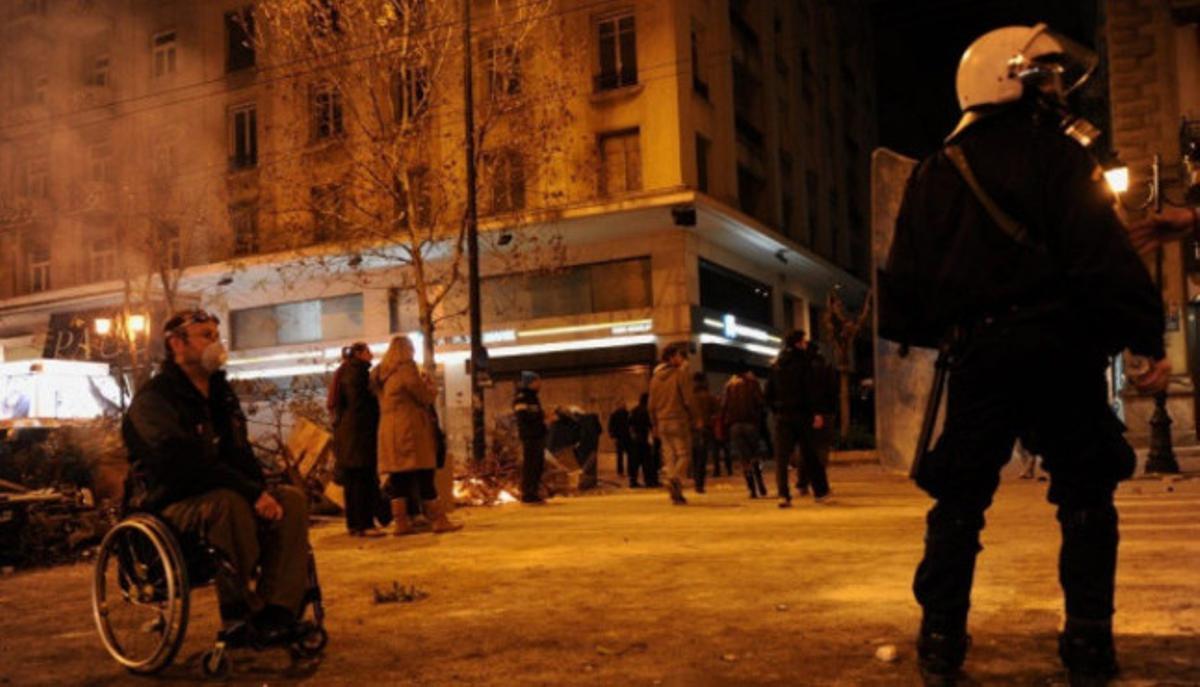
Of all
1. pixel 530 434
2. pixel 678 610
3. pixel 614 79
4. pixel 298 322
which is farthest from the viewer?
pixel 298 322

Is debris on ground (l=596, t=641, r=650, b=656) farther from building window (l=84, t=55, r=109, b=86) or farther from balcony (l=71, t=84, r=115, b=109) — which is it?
building window (l=84, t=55, r=109, b=86)

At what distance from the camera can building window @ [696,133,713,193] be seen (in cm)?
2545

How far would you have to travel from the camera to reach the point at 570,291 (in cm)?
2606

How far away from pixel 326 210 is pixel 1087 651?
60.5ft

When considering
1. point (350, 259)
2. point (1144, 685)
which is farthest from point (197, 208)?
point (1144, 685)

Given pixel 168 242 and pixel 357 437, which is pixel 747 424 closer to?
pixel 357 437

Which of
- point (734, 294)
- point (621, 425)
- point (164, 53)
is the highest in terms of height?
point (164, 53)

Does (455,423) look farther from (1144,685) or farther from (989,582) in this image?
(1144,685)

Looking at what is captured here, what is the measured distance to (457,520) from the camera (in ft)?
35.4

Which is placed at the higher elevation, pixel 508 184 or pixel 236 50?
pixel 236 50

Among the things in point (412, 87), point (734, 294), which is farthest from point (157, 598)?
point (734, 294)

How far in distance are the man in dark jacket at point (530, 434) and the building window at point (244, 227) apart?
57.5 feet

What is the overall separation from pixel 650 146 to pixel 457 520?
49.5 feet

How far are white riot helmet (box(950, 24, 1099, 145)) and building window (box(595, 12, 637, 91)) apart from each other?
22.1 m
